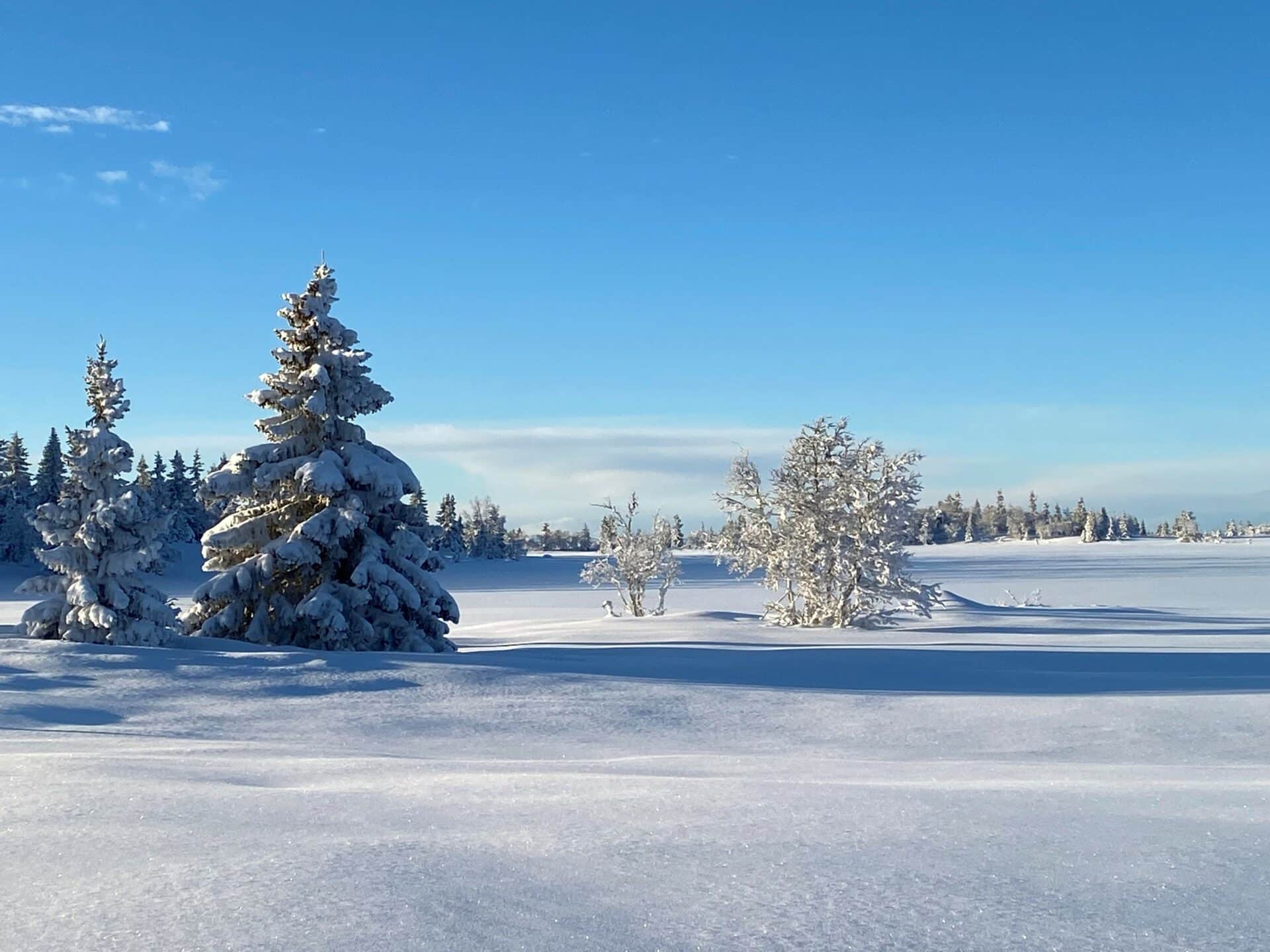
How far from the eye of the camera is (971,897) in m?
3.91

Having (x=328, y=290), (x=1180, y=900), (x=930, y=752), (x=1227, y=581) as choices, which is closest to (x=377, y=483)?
(x=328, y=290)

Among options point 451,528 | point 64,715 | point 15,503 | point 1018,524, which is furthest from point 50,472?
point 1018,524

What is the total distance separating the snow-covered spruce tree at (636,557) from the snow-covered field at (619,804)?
21.0 meters

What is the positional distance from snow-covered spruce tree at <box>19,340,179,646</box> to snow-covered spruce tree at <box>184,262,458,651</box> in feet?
3.90

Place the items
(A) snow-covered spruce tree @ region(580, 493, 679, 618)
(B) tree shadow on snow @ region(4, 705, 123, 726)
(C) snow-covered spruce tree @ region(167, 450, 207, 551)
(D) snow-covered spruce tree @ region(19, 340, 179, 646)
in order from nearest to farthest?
1. (B) tree shadow on snow @ region(4, 705, 123, 726)
2. (D) snow-covered spruce tree @ region(19, 340, 179, 646)
3. (A) snow-covered spruce tree @ region(580, 493, 679, 618)
4. (C) snow-covered spruce tree @ region(167, 450, 207, 551)

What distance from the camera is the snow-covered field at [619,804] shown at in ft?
12.0

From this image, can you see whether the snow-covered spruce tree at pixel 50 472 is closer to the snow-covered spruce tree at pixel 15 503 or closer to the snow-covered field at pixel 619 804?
the snow-covered spruce tree at pixel 15 503

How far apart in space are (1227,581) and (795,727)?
6072 centimetres

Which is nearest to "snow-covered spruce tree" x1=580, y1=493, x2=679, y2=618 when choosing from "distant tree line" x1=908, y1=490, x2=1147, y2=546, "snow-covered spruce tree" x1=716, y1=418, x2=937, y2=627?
"snow-covered spruce tree" x1=716, y1=418, x2=937, y2=627

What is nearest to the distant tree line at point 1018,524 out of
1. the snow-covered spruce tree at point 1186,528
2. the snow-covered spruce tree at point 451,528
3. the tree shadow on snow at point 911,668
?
the snow-covered spruce tree at point 1186,528

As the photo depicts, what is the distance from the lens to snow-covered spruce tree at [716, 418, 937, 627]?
27875mm

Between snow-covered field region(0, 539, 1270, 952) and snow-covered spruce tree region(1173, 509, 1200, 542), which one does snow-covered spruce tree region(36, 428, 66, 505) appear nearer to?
snow-covered field region(0, 539, 1270, 952)

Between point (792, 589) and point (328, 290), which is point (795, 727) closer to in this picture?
point (328, 290)

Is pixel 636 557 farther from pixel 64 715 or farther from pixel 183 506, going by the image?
pixel 183 506
